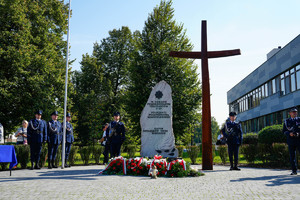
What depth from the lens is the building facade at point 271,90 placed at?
2667 centimetres

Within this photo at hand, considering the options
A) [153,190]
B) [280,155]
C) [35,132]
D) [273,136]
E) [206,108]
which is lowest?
[153,190]

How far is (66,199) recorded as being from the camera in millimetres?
5598

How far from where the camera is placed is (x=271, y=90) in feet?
110

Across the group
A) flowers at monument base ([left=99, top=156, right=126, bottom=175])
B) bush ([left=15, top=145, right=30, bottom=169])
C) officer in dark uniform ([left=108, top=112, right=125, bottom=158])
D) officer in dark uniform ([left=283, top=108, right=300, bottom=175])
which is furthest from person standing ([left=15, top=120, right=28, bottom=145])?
officer in dark uniform ([left=283, top=108, right=300, bottom=175])

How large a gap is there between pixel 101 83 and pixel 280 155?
2673 centimetres

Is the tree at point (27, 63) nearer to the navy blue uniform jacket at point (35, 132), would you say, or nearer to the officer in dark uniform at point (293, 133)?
the navy blue uniform jacket at point (35, 132)

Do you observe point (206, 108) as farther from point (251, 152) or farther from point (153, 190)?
point (153, 190)

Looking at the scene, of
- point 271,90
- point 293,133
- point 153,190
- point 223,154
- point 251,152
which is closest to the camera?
point 153,190

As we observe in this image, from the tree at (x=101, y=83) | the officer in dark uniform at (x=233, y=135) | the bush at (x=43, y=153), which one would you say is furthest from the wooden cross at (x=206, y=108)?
the tree at (x=101, y=83)

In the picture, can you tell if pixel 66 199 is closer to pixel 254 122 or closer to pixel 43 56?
pixel 43 56

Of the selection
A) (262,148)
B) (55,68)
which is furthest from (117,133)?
(55,68)

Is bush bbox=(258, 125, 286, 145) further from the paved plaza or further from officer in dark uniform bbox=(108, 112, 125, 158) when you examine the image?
the paved plaza

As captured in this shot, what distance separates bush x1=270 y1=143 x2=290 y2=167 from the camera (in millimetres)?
12930

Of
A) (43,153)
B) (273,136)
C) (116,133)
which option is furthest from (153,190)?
(273,136)
